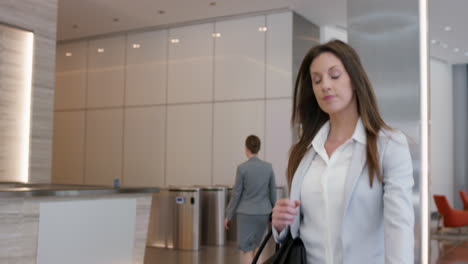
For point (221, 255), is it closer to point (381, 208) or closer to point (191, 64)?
point (191, 64)

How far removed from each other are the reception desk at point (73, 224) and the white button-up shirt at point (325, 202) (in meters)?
2.92

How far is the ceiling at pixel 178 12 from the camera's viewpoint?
10.0m

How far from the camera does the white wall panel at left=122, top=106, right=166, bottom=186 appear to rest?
1162 cm

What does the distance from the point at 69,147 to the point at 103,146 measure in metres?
1.21

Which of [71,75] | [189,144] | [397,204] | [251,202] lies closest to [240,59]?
[189,144]

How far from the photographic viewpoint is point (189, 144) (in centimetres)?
1126

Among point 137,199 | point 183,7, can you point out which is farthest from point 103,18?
point 137,199

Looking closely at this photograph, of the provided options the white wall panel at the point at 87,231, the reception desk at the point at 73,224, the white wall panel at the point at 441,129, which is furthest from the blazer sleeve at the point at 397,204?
the white wall panel at the point at 441,129

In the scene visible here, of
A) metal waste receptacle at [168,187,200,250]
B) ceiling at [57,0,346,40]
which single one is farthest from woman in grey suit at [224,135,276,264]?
ceiling at [57,0,346,40]

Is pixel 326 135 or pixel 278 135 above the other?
pixel 278 135

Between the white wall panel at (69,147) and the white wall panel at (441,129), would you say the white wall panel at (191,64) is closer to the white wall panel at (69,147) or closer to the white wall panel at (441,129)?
the white wall panel at (69,147)

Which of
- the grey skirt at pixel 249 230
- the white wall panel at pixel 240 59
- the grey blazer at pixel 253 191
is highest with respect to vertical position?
the white wall panel at pixel 240 59

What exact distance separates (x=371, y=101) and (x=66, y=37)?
40.6 feet

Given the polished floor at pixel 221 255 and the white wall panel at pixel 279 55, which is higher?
the white wall panel at pixel 279 55
